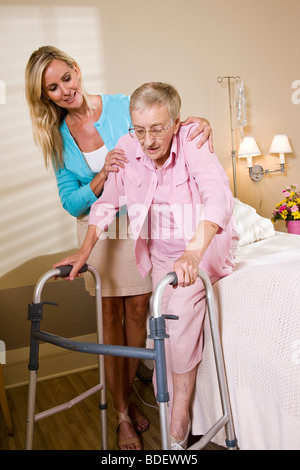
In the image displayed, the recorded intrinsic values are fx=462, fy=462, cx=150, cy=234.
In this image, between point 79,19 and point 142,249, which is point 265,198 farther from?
point 142,249

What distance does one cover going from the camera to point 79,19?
2826mm

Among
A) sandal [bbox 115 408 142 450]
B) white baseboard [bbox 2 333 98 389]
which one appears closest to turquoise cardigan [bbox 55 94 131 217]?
sandal [bbox 115 408 142 450]

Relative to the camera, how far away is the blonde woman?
197cm

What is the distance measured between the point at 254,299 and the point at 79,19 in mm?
2126

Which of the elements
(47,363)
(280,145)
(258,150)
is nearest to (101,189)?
(47,363)

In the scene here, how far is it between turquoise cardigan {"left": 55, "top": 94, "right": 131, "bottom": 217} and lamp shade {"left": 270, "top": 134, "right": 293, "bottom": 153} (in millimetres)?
1901

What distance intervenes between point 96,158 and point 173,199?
1.82 ft

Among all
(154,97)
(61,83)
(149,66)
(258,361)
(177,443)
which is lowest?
(177,443)

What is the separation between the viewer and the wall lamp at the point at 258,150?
11.6 ft

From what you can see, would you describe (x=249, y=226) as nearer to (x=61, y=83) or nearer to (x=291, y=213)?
(x=291, y=213)

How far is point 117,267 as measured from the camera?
2.04 meters

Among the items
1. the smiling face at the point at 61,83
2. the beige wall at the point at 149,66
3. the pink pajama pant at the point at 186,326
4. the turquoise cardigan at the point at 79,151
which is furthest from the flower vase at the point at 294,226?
the smiling face at the point at 61,83

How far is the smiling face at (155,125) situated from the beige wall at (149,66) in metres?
1.35

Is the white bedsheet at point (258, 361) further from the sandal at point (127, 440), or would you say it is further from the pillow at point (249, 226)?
the pillow at point (249, 226)
